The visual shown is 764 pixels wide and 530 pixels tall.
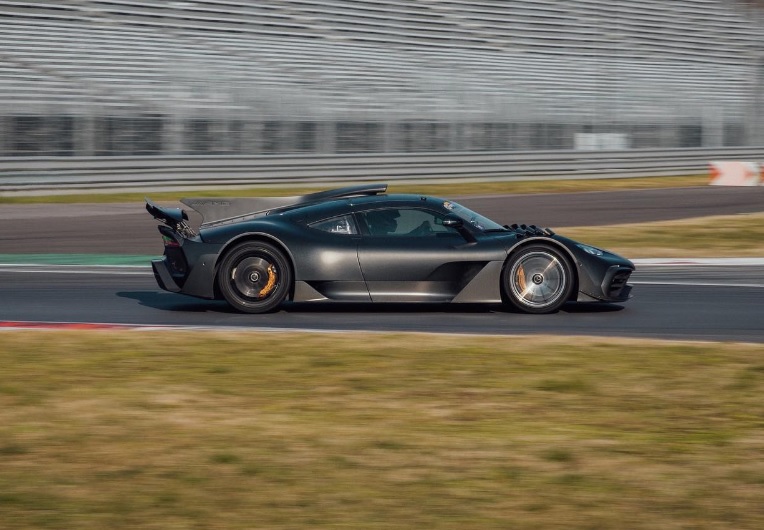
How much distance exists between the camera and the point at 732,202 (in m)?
23.9

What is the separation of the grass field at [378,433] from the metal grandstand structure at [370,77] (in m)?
16.4

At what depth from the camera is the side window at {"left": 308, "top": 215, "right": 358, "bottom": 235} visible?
9156mm

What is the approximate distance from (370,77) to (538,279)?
21115 mm

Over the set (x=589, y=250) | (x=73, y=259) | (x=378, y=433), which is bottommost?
(x=378, y=433)

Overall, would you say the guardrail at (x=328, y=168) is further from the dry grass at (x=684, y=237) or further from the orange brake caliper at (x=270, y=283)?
the orange brake caliper at (x=270, y=283)

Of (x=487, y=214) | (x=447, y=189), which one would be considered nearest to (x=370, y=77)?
(x=447, y=189)

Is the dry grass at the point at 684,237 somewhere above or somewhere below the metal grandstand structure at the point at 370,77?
below

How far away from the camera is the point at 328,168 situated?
85.6 feet

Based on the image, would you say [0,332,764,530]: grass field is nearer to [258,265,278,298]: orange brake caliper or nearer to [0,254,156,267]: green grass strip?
[258,265,278,298]: orange brake caliper

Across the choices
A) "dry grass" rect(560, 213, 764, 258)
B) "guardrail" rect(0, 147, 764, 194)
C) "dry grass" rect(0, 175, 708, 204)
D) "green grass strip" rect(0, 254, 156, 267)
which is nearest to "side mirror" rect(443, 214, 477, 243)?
"green grass strip" rect(0, 254, 156, 267)

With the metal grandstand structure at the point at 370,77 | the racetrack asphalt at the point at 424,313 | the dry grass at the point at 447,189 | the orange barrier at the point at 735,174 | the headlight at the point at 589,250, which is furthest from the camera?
the orange barrier at the point at 735,174

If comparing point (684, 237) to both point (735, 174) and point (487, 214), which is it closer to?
point (487, 214)

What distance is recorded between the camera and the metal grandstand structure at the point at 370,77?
79.0 feet

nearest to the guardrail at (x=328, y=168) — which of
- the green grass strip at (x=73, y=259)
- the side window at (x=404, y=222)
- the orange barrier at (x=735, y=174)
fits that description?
the orange barrier at (x=735, y=174)
